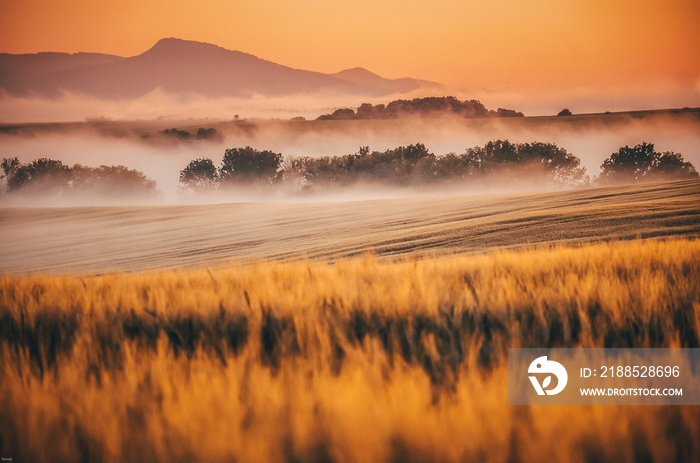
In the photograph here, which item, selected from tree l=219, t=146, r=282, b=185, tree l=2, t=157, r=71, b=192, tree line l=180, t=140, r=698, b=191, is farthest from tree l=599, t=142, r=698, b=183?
tree l=2, t=157, r=71, b=192

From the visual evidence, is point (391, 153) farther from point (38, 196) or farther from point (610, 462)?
point (610, 462)

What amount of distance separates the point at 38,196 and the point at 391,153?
70.5 ft

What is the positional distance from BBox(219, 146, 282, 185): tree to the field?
92.4ft

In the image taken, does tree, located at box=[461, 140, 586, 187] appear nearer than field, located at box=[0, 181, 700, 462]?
No

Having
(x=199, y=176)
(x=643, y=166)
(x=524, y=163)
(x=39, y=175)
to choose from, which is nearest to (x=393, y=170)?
(x=524, y=163)

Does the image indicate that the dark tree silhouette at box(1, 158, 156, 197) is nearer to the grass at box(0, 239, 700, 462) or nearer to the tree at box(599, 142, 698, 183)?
the tree at box(599, 142, 698, 183)

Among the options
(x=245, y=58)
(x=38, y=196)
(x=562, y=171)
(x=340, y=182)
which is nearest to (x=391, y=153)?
(x=340, y=182)

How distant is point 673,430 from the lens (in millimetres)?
1033

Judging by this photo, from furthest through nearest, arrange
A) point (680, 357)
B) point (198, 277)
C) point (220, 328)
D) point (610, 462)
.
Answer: point (198, 277) < point (220, 328) < point (680, 357) < point (610, 462)

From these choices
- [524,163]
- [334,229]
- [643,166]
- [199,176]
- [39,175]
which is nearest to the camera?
[334,229]

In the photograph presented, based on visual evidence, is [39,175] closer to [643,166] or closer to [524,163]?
[524,163]

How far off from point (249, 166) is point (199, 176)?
318 centimetres

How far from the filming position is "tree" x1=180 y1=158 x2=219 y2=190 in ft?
103

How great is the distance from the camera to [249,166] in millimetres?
32656
